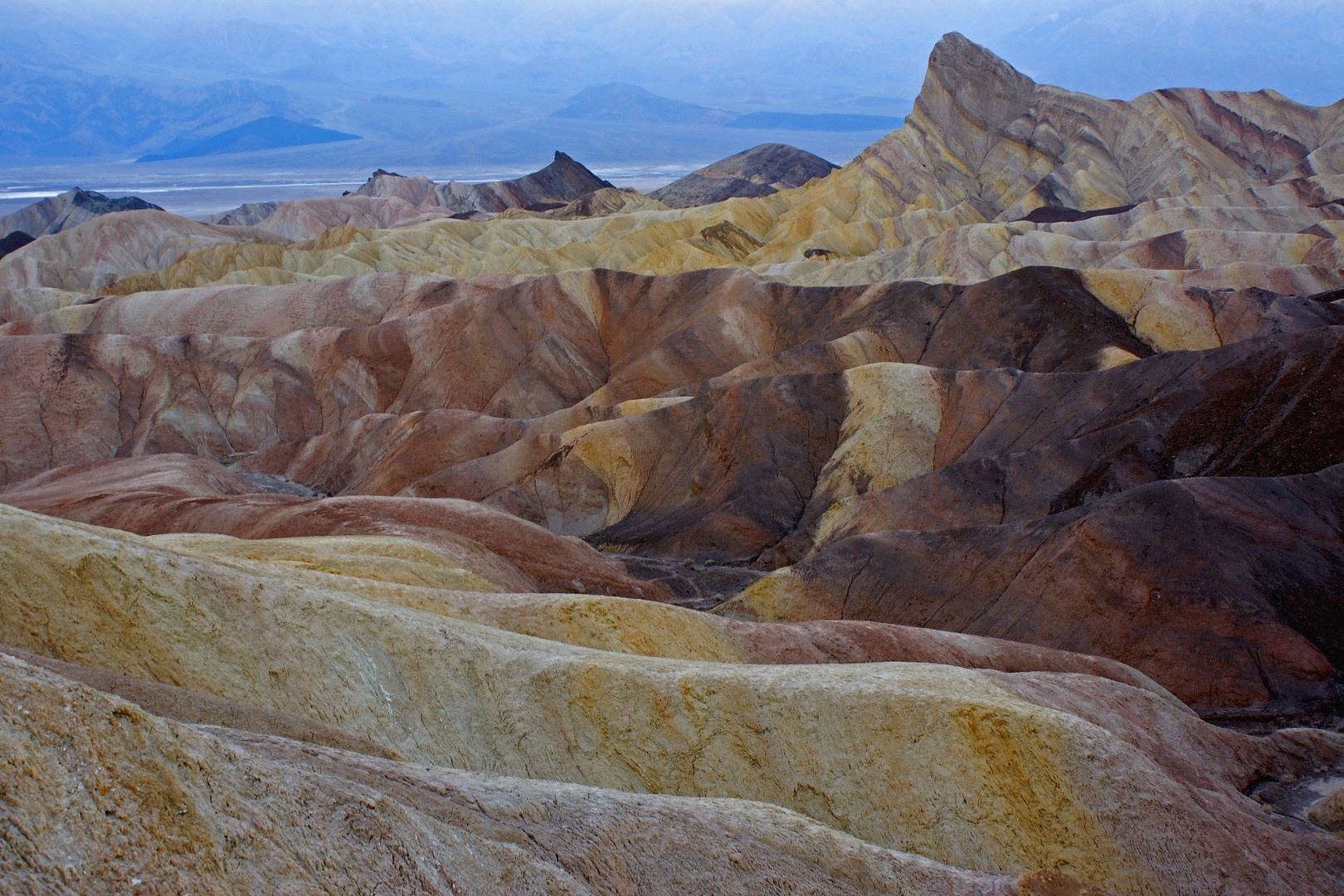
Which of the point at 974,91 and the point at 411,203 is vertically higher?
the point at 974,91

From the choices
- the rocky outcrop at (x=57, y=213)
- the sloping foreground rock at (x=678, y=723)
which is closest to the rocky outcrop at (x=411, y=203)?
the rocky outcrop at (x=57, y=213)

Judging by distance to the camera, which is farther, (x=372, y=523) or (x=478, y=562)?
(x=372, y=523)

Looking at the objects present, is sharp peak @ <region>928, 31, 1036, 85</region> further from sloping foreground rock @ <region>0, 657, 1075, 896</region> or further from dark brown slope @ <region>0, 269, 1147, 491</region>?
sloping foreground rock @ <region>0, 657, 1075, 896</region>

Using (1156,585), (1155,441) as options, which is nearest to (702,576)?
(1156,585)

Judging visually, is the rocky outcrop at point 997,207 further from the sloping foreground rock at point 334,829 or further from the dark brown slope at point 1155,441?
the sloping foreground rock at point 334,829

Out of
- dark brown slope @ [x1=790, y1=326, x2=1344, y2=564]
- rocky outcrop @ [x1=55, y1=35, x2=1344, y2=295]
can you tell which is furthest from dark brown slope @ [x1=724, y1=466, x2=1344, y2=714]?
rocky outcrop @ [x1=55, y1=35, x2=1344, y2=295]

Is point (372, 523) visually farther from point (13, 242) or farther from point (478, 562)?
point (13, 242)

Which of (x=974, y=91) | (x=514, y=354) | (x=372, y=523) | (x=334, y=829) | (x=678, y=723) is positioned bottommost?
(x=372, y=523)
